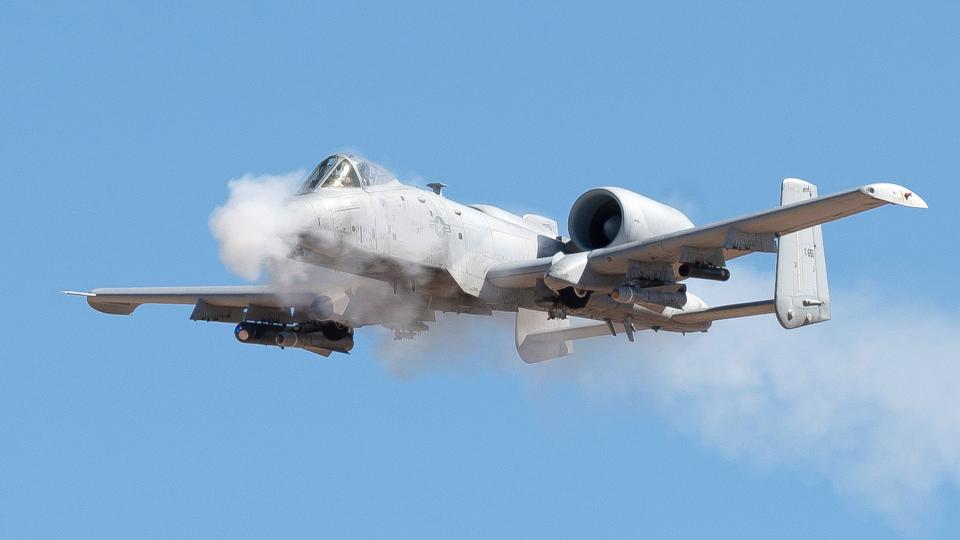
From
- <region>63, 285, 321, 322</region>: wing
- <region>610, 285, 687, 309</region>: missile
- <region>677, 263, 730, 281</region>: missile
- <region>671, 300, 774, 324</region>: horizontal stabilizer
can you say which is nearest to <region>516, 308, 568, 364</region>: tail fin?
<region>671, 300, 774, 324</region>: horizontal stabilizer

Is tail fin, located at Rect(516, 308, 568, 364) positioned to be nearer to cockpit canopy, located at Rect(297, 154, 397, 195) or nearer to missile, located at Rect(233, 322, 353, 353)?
missile, located at Rect(233, 322, 353, 353)

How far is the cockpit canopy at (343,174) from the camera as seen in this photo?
28422 mm

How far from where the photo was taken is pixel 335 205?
28.1 m

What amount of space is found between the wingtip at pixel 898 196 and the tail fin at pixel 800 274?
4870mm

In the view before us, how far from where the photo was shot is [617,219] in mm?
31234

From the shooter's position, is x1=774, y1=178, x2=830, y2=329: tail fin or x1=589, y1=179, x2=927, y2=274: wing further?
x1=774, y1=178, x2=830, y2=329: tail fin

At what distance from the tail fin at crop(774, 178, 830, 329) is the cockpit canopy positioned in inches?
297

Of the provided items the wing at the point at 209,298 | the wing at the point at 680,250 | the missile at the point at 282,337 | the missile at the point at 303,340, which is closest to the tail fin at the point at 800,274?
the wing at the point at 680,250

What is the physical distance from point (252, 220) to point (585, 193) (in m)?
6.85

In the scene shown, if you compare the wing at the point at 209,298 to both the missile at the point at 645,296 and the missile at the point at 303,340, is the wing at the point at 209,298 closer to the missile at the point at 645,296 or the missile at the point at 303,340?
the missile at the point at 303,340

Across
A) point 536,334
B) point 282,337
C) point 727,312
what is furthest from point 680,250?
point 282,337

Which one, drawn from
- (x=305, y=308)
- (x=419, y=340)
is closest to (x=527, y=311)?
(x=419, y=340)

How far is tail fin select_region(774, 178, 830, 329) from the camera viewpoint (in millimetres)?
31406

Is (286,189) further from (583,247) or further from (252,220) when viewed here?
(583,247)
